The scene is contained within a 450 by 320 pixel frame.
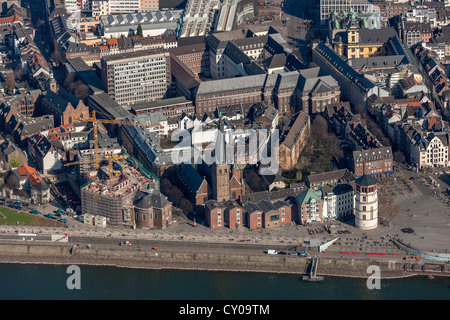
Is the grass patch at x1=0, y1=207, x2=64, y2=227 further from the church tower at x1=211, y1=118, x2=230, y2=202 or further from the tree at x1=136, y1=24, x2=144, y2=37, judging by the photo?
the tree at x1=136, y1=24, x2=144, y2=37

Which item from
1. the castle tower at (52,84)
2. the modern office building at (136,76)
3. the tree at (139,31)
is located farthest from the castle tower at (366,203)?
the tree at (139,31)

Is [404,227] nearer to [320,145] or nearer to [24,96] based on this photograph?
[320,145]

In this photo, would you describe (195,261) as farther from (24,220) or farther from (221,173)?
(24,220)

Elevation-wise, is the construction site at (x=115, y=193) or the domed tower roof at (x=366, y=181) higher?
the domed tower roof at (x=366, y=181)

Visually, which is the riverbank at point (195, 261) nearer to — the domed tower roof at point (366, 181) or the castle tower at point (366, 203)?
the castle tower at point (366, 203)

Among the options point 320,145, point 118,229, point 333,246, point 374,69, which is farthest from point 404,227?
point 374,69

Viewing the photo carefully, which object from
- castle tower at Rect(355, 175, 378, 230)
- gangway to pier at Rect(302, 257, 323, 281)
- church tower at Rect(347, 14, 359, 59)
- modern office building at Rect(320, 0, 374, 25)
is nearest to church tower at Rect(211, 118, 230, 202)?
gangway to pier at Rect(302, 257, 323, 281)
